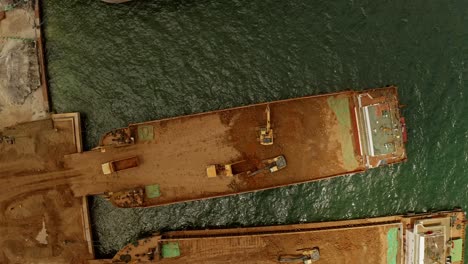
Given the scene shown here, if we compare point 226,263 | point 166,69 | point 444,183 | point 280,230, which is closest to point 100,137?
point 166,69

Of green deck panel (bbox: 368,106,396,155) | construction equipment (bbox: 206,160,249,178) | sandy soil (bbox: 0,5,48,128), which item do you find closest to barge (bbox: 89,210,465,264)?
construction equipment (bbox: 206,160,249,178)

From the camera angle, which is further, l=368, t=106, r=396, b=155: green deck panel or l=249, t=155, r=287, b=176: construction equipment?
l=249, t=155, r=287, b=176: construction equipment

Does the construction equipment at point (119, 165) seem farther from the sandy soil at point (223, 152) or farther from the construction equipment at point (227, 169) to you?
the construction equipment at point (227, 169)

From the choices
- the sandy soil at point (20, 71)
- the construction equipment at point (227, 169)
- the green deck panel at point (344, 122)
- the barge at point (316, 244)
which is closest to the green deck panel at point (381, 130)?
the green deck panel at point (344, 122)

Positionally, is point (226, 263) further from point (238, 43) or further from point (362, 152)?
point (238, 43)

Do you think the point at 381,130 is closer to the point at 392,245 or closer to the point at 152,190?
the point at 392,245

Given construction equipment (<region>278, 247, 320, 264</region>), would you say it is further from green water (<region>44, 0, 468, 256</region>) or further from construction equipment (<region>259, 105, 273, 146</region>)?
construction equipment (<region>259, 105, 273, 146</region>)
